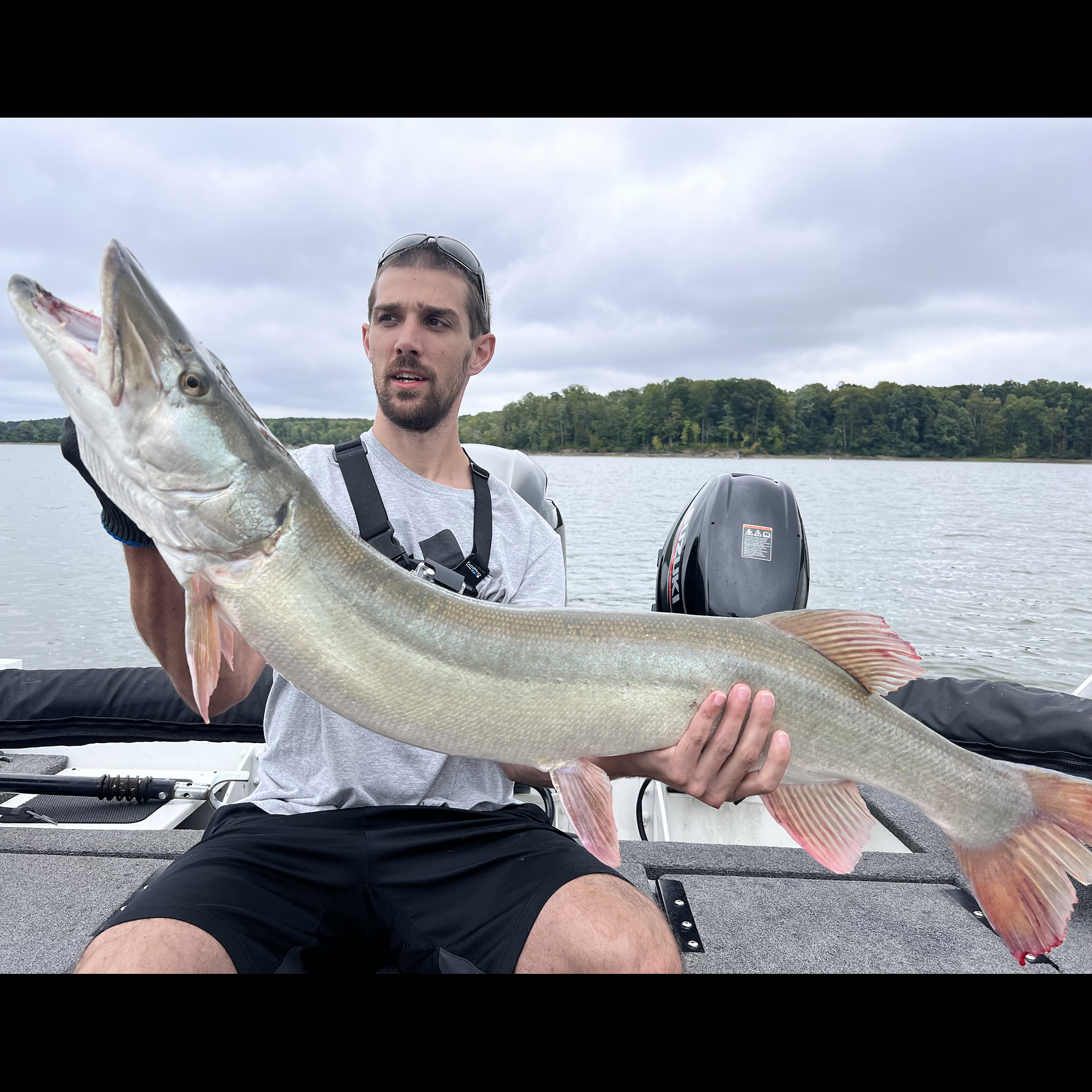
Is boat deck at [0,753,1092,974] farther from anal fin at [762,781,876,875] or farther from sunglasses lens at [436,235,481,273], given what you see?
sunglasses lens at [436,235,481,273]

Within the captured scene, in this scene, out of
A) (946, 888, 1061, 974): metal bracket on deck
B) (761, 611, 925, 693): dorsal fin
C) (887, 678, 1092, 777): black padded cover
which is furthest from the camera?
(887, 678, 1092, 777): black padded cover

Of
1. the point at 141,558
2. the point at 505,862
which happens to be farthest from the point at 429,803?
Answer: the point at 141,558

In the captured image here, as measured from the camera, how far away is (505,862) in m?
2.24

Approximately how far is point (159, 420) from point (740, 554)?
9.36ft

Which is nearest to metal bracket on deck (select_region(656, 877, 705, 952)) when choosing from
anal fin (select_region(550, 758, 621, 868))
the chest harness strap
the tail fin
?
anal fin (select_region(550, 758, 621, 868))

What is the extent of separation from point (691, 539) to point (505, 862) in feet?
7.26

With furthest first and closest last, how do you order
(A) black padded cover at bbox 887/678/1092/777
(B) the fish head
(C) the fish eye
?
(A) black padded cover at bbox 887/678/1092/777, (C) the fish eye, (B) the fish head

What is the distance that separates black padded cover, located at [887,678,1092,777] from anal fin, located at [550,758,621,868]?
178 centimetres

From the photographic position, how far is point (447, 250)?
10.1 ft

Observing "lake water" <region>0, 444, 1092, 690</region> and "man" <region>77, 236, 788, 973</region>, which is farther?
"lake water" <region>0, 444, 1092, 690</region>

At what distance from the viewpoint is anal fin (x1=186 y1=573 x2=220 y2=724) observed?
1.75 metres

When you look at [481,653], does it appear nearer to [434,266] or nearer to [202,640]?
[202,640]

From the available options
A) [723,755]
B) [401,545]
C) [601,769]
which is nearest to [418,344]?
[401,545]

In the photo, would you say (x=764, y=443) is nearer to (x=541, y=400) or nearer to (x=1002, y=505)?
(x=541, y=400)
